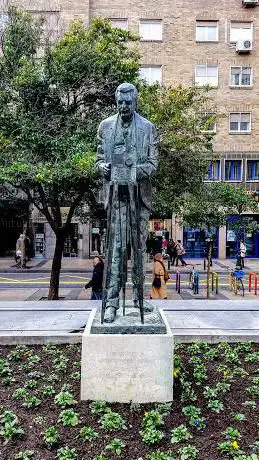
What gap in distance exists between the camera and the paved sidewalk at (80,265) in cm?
2678

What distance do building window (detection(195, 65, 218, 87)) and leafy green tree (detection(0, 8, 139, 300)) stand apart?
61.1ft

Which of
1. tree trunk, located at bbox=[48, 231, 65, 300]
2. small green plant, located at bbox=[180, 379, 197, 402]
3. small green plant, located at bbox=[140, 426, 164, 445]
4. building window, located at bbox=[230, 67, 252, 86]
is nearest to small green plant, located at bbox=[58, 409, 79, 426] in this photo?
small green plant, located at bbox=[140, 426, 164, 445]

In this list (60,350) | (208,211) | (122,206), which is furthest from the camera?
(208,211)

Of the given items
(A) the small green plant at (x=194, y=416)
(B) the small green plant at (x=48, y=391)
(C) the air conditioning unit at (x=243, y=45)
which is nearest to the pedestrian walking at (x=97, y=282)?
(B) the small green plant at (x=48, y=391)

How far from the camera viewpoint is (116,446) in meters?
4.82

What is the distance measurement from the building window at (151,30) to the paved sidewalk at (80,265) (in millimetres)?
14675

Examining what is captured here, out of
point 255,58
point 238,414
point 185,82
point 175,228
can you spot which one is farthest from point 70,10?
point 238,414

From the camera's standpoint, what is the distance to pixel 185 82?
33156 mm

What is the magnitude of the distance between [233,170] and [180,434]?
3015 centimetres

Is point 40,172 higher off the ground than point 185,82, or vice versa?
point 185,82

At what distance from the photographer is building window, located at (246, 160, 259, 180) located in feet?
110

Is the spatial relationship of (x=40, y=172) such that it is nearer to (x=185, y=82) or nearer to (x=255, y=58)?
(x=185, y=82)

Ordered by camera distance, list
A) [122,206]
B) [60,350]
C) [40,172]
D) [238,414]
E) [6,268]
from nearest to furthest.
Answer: [238,414], [122,206], [60,350], [40,172], [6,268]

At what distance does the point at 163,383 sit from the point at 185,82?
29981mm
